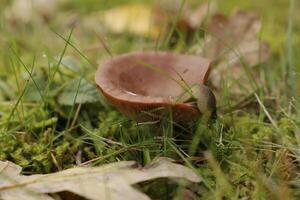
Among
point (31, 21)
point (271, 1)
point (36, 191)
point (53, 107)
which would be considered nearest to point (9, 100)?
point (53, 107)

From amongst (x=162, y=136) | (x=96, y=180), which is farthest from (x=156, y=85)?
(x=96, y=180)

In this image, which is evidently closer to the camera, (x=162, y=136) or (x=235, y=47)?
(x=162, y=136)

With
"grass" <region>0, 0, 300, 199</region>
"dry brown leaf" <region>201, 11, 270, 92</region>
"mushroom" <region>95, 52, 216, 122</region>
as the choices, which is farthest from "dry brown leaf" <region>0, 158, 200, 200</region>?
"dry brown leaf" <region>201, 11, 270, 92</region>

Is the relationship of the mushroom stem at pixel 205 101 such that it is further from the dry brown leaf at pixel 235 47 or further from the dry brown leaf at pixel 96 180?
the dry brown leaf at pixel 235 47

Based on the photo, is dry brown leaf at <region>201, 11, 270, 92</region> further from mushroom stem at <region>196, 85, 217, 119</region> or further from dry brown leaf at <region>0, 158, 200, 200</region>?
dry brown leaf at <region>0, 158, 200, 200</region>

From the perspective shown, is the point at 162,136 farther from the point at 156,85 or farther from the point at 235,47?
the point at 235,47

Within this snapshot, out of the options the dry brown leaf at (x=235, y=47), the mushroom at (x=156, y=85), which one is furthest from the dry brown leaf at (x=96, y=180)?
the dry brown leaf at (x=235, y=47)

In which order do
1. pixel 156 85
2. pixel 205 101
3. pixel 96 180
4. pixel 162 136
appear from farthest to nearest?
1. pixel 156 85
2. pixel 162 136
3. pixel 205 101
4. pixel 96 180
